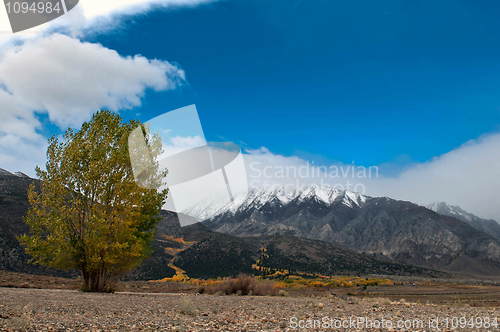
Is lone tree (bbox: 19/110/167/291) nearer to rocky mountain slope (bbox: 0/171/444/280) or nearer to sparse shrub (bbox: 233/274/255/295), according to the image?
sparse shrub (bbox: 233/274/255/295)

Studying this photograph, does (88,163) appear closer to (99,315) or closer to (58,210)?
(58,210)

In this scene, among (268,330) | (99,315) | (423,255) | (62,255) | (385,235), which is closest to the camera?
(268,330)

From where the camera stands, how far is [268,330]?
603 cm

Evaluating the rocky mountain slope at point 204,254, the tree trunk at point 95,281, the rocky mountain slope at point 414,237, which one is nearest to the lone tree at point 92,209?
the tree trunk at point 95,281

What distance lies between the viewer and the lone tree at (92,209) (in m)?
14.6

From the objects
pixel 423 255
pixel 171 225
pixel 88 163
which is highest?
pixel 88 163

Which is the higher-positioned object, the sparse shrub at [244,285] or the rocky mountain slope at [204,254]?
the sparse shrub at [244,285]

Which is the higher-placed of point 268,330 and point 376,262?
point 268,330

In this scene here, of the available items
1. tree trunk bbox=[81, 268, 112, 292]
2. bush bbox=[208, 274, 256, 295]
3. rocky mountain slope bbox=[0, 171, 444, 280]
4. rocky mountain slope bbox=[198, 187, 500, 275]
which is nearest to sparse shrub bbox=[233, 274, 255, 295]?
bush bbox=[208, 274, 256, 295]

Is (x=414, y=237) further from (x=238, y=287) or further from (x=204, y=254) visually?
(x=238, y=287)

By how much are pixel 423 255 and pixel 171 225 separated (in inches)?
4698

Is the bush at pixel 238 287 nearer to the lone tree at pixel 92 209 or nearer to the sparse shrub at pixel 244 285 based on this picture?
the sparse shrub at pixel 244 285

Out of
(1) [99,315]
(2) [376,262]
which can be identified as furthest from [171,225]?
(1) [99,315]

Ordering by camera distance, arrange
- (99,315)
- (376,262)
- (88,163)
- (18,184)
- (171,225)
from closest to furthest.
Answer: (99,315), (88,163), (18,184), (376,262), (171,225)
